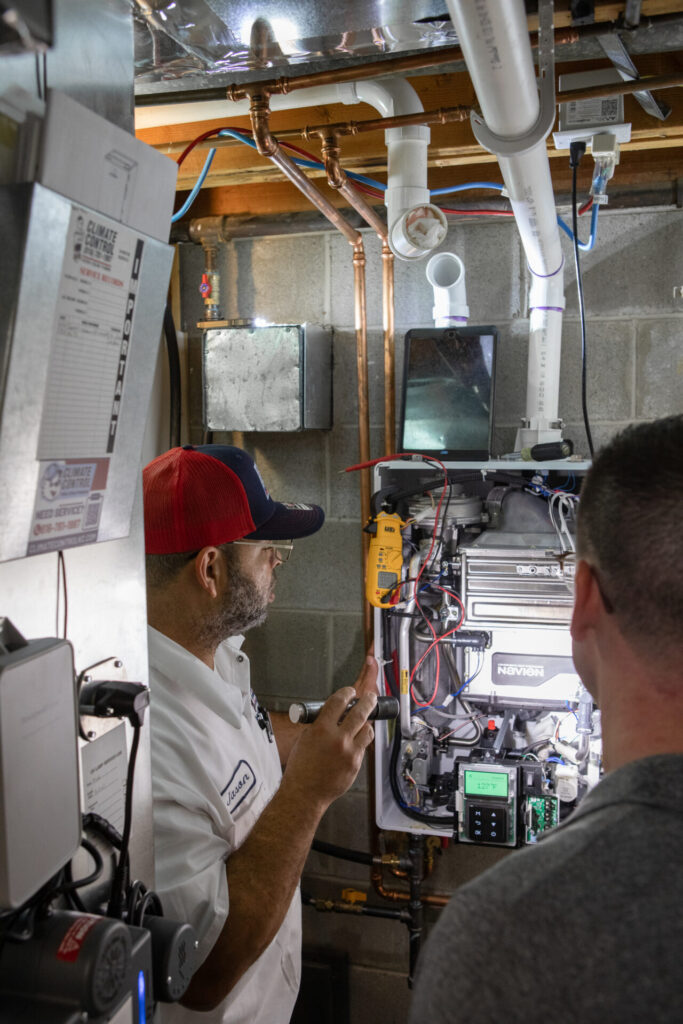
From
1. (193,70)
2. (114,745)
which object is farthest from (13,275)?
(193,70)

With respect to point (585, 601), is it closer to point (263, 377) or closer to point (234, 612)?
point (234, 612)

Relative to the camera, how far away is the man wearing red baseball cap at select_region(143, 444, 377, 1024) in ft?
3.90

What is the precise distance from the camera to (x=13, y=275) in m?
0.60

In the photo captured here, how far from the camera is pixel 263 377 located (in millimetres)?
2455

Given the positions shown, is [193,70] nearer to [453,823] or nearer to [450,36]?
[450,36]

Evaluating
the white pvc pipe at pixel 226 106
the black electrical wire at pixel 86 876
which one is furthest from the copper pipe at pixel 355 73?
the black electrical wire at pixel 86 876

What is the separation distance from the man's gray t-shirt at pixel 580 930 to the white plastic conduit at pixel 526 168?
93 centimetres

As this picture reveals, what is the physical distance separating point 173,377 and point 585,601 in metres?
2.09

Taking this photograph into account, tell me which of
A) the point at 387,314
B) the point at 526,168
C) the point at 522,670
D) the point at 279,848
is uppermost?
the point at 387,314

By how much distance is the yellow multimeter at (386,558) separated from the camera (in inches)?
83.4

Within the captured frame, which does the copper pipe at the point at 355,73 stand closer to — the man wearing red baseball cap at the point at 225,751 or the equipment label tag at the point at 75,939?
the man wearing red baseball cap at the point at 225,751

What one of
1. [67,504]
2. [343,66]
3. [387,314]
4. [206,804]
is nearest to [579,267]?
[387,314]

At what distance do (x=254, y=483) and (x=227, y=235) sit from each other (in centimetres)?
136

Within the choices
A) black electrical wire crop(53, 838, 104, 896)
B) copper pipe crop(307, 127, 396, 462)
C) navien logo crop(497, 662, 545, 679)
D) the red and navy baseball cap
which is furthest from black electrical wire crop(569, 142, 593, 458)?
black electrical wire crop(53, 838, 104, 896)
